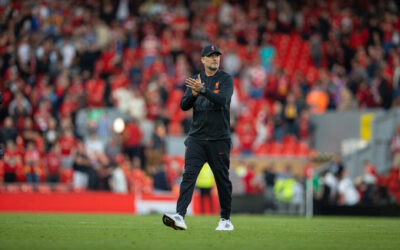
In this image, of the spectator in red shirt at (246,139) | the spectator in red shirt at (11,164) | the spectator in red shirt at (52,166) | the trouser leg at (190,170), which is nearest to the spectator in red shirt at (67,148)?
the spectator in red shirt at (52,166)

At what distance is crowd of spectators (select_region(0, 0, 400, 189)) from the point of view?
24.4 metres

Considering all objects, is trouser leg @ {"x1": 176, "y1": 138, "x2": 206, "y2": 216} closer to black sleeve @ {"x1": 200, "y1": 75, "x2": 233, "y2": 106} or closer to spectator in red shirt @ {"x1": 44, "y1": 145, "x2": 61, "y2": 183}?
black sleeve @ {"x1": 200, "y1": 75, "x2": 233, "y2": 106}

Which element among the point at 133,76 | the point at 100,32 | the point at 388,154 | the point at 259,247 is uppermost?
the point at 100,32

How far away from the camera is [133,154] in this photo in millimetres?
25047

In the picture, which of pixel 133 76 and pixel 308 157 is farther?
pixel 133 76

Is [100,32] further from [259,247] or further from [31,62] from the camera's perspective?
[259,247]

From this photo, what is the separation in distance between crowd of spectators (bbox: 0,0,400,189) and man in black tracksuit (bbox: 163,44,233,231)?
12.3 meters

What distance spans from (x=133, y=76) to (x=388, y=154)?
31.0 ft

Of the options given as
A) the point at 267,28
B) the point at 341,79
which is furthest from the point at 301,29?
the point at 341,79

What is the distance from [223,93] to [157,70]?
18200 mm

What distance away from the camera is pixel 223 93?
1009cm

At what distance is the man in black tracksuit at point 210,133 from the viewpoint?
10188 mm

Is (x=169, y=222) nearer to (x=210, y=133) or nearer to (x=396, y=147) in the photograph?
(x=210, y=133)

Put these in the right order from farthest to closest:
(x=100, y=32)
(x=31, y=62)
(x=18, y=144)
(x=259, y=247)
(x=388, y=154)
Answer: (x=100, y=32) < (x=31, y=62) < (x=388, y=154) < (x=18, y=144) < (x=259, y=247)
